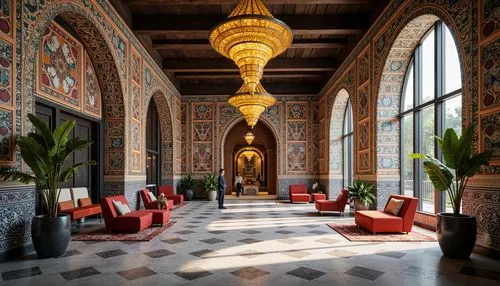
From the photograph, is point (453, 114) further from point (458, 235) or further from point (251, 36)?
point (251, 36)

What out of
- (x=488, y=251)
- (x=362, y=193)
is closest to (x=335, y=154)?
(x=362, y=193)

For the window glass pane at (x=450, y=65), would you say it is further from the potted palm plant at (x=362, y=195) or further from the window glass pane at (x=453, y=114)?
the potted palm plant at (x=362, y=195)

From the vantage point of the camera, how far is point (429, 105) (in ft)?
24.8

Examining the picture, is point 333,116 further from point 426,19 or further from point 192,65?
point 426,19

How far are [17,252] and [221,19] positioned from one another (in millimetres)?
6842

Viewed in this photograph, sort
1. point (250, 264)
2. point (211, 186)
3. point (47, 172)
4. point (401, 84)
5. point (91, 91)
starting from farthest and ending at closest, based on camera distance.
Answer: point (211, 186) < point (401, 84) < point (91, 91) < point (47, 172) < point (250, 264)

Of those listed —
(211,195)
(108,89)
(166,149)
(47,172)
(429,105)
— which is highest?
(108,89)

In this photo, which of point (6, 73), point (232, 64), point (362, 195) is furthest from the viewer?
point (232, 64)

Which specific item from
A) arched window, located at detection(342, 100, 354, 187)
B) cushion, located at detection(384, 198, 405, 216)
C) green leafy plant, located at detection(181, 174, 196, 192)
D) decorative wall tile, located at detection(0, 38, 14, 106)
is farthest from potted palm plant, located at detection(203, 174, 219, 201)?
decorative wall tile, located at detection(0, 38, 14, 106)

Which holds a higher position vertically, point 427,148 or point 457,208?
point 427,148

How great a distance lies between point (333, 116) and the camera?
543 inches

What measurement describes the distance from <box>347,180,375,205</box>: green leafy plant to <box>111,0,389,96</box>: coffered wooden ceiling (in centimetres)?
419

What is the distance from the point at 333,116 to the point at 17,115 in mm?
11200

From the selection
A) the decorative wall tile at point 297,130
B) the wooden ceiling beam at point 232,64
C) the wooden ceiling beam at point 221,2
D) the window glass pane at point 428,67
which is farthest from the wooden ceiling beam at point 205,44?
the decorative wall tile at point 297,130
